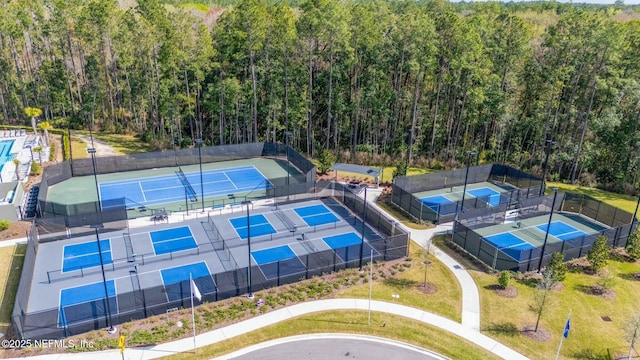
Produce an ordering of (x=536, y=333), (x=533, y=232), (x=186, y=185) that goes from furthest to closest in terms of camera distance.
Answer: (x=186, y=185)
(x=533, y=232)
(x=536, y=333)

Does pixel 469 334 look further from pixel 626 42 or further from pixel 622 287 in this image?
pixel 626 42

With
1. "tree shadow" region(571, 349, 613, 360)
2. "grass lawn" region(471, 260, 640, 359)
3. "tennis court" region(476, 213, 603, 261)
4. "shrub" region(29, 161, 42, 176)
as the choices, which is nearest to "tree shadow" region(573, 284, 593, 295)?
"grass lawn" region(471, 260, 640, 359)

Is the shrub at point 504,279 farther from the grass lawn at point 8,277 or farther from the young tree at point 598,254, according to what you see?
the grass lawn at point 8,277

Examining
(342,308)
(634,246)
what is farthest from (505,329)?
(634,246)

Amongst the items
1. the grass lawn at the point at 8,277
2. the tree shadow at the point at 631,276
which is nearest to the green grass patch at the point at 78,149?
the grass lawn at the point at 8,277

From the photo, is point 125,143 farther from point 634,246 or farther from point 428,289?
point 634,246

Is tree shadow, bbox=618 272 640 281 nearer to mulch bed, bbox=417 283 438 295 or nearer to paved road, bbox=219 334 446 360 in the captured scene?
mulch bed, bbox=417 283 438 295
